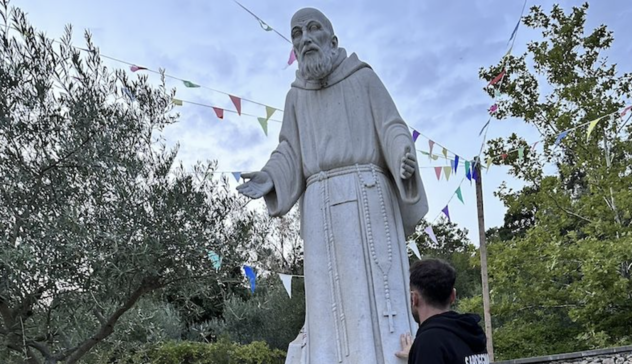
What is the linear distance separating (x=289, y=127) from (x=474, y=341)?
2757 mm

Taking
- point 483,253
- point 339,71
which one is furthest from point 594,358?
point 339,71

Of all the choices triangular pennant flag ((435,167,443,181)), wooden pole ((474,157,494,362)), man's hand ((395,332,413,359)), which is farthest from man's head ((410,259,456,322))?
wooden pole ((474,157,494,362))

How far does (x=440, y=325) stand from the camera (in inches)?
97.6

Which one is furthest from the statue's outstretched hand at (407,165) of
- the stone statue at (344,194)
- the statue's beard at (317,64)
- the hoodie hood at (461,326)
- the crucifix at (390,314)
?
the hoodie hood at (461,326)

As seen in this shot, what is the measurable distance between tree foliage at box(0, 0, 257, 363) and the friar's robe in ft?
10.9

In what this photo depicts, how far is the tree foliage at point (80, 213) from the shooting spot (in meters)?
7.25

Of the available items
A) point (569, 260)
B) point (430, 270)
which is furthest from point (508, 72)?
point (430, 270)

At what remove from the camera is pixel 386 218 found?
4496 mm

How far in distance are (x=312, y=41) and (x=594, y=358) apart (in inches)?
392

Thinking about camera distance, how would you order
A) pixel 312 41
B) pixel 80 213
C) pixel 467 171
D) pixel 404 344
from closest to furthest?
pixel 404 344 < pixel 312 41 < pixel 80 213 < pixel 467 171

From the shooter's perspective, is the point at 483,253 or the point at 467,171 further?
the point at 483,253

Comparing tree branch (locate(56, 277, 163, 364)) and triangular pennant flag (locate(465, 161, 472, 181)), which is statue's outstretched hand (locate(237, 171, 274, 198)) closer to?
tree branch (locate(56, 277, 163, 364))

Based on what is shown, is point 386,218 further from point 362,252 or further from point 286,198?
point 286,198

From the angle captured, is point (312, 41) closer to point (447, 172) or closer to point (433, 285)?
→ point (433, 285)
